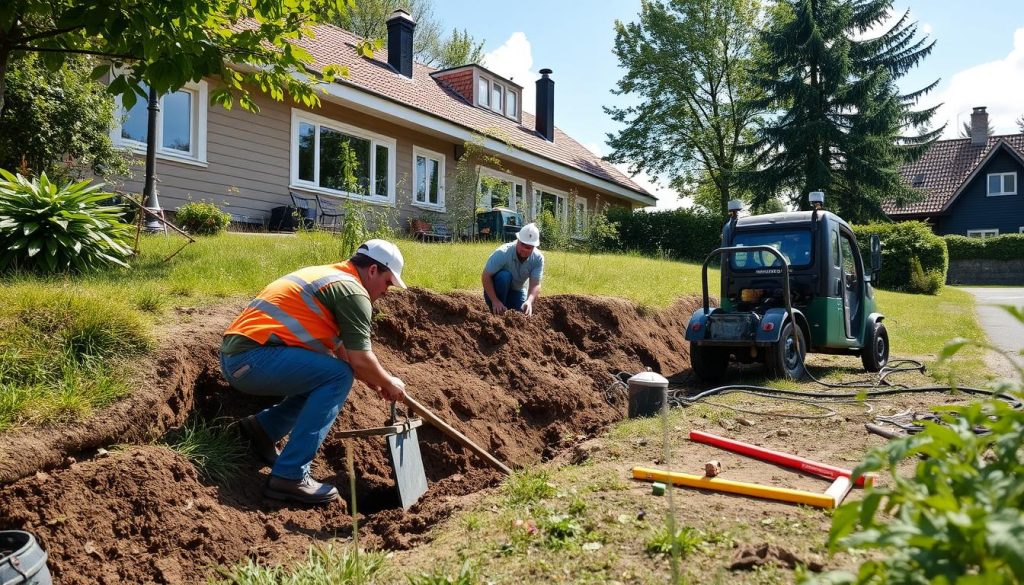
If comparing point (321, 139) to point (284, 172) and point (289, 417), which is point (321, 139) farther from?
point (289, 417)

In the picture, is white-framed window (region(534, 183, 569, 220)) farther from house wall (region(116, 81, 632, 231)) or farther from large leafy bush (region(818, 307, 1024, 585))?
large leafy bush (region(818, 307, 1024, 585))

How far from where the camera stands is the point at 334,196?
49.6ft

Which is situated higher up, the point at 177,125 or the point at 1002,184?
the point at 1002,184

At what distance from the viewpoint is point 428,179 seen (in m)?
17.8

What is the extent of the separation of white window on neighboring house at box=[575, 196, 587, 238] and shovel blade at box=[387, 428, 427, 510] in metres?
14.9

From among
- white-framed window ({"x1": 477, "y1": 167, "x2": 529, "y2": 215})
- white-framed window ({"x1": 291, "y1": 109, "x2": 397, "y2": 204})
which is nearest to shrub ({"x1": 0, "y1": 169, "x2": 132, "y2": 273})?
white-framed window ({"x1": 291, "y1": 109, "x2": 397, "y2": 204})

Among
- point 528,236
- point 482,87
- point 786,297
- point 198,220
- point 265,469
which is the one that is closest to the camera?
point 265,469

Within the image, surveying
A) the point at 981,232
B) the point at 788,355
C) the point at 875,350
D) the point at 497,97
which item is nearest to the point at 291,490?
the point at 788,355

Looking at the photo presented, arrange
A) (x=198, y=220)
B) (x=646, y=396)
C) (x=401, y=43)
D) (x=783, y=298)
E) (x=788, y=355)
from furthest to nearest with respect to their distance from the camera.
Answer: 1. (x=401, y=43)
2. (x=198, y=220)
3. (x=783, y=298)
4. (x=788, y=355)
5. (x=646, y=396)

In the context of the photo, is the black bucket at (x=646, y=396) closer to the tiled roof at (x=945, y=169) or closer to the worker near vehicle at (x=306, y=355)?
the worker near vehicle at (x=306, y=355)

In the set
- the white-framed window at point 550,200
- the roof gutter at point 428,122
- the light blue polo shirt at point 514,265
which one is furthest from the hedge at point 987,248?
the light blue polo shirt at point 514,265

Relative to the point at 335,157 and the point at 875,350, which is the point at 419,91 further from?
the point at 875,350

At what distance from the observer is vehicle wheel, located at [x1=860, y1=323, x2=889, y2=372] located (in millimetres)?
8945

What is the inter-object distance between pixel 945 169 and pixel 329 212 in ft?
123
